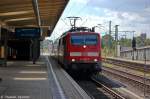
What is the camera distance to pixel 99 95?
71.7ft

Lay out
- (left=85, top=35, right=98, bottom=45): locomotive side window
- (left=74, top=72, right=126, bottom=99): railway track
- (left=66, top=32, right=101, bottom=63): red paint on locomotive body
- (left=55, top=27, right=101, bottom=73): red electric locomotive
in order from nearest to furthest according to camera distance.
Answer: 1. (left=74, top=72, right=126, bottom=99): railway track
2. (left=55, top=27, right=101, bottom=73): red electric locomotive
3. (left=66, top=32, right=101, bottom=63): red paint on locomotive body
4. (left=85, top=35, right=98, bottom=45): locomotive side window

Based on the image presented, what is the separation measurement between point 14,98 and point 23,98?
26 centimetres

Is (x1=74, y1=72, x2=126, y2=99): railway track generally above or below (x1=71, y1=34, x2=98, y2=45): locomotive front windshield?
below

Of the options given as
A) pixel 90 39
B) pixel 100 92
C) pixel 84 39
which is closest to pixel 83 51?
pixel 84 39

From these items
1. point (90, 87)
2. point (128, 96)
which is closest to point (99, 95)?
point (128, 96)

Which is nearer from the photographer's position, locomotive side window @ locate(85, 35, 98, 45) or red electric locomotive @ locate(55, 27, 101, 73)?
red electric locomotive @ locate(55, 27, 101, 73)

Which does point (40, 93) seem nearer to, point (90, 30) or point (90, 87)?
point (90, 87)

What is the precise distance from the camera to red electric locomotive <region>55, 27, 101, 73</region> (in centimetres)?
2780

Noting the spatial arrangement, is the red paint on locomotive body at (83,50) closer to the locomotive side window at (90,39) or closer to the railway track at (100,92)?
the locomotive side window at (90,39)

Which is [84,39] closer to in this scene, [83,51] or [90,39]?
[90,39]

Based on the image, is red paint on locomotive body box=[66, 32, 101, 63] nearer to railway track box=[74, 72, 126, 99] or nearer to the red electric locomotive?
the red electric locomotive

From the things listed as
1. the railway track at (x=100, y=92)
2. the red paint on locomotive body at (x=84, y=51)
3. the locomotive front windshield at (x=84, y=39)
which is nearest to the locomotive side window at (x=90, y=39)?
the locomotive front windshield at (x=84, y=39)

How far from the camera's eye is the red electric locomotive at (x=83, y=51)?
27.8 m

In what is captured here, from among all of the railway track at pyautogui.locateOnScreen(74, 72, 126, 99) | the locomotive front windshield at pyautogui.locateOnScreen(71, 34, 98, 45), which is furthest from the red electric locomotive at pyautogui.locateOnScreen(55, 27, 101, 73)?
the railway track at pyautogui.locateOnScreen(74, 72, 126, 99)
